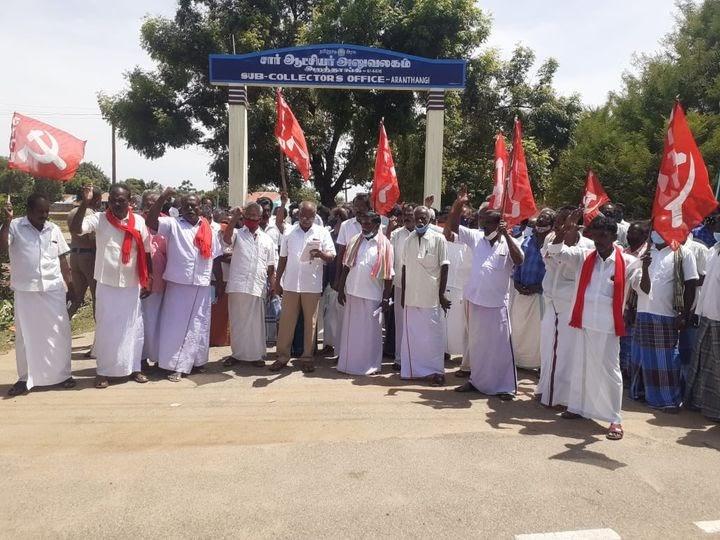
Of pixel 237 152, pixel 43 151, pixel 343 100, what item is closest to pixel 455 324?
pixel 43 151

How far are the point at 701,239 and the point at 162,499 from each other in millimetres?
5876

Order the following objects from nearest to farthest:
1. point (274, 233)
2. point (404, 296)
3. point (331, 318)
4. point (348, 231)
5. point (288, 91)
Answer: point (404, 296)
point (348, 231)
point (331, 318)
point (274, 233)
point (288, 91)

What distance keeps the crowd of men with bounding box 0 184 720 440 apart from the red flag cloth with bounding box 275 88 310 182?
1.73 m

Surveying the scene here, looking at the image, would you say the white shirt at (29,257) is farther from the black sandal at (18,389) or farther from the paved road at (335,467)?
the paved road at (335,467)

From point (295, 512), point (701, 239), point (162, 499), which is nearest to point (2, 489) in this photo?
point (162, 499)

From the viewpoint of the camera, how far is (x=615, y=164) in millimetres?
16750

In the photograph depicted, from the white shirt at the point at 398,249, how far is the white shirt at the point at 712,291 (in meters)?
2.83

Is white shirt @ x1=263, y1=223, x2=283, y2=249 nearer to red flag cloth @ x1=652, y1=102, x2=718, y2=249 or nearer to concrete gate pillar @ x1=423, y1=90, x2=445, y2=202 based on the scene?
red flag cloth @ x1=652, y1=102, x2=718, y2=249

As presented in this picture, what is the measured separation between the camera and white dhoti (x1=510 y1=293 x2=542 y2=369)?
6.58m

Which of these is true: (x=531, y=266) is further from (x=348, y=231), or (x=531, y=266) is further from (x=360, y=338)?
(x=348, y=231)

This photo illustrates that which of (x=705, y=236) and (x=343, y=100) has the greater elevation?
(x=343, y=100)

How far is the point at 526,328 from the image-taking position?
6629 millimetres

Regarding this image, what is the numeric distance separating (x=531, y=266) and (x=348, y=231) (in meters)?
2.13

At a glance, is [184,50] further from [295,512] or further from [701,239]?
[295,512]
